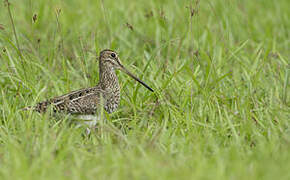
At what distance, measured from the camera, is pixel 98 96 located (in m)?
5.34

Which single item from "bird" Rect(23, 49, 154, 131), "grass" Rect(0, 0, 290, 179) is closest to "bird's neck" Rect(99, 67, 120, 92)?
"bird" Rect(23, 49, 154, 131)

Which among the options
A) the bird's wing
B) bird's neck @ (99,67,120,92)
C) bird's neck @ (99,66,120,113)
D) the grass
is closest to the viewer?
the grass

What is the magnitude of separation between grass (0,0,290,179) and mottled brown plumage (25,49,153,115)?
15cm

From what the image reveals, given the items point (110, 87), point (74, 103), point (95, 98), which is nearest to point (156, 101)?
point (110, 87)

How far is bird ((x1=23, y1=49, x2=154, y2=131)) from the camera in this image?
16.8 ft

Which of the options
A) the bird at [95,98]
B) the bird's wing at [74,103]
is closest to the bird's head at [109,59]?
the bird at [95,98]

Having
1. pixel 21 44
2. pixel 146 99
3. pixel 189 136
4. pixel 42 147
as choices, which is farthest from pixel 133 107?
pixel 21 44

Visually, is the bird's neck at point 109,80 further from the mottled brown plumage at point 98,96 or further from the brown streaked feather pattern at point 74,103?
the brown streaked feather pattern at point 74,103

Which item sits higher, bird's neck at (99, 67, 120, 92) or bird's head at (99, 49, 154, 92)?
bird's head at (99, 49, 154, 92)

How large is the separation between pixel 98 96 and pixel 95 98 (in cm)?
8

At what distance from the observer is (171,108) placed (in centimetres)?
528

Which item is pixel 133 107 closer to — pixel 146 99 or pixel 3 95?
pixel 146 99

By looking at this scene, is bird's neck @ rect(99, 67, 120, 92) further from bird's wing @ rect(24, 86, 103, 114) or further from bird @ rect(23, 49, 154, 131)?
bird's wing @ rect(24, 86, 103, 114)

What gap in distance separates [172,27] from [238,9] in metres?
1.35
